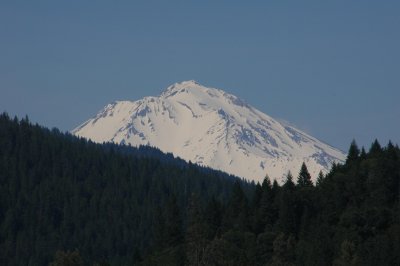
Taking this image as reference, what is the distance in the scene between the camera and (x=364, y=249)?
142 m

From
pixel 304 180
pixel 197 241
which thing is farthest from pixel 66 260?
pixel 304 180

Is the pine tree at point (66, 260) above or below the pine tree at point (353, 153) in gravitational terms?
below

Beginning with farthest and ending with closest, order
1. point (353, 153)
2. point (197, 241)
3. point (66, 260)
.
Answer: point (353, 153) < point (197, 241) < point (66, 260)

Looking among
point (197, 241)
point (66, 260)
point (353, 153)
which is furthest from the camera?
point (353, 153)

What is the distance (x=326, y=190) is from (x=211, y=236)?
1985 cm

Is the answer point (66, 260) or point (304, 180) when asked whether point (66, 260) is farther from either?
point (304, 180)

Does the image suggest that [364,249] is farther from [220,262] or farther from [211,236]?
[211,236]

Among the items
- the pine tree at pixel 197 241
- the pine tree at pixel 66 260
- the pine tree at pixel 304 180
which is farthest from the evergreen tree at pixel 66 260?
the pine tree at pixel 304 180

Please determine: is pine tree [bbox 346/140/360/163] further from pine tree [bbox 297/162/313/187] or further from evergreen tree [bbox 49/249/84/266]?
evergreen tree [bbox 49/249/84/266]

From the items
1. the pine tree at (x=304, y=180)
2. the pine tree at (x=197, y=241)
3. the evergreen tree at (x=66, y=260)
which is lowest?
the evergreen tree at (x=66, y=260)

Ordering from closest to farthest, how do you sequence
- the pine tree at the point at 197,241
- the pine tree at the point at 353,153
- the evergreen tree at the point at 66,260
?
1. the evergreen tree at the point at 66,260
2. the pine tree at the point at 197,241
3. the pine tree at the point at 353,153

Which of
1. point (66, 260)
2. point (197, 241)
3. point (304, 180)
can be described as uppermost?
point (304, 180)

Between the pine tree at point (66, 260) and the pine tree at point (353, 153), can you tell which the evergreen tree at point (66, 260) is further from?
the pine tree at point (353, 153)

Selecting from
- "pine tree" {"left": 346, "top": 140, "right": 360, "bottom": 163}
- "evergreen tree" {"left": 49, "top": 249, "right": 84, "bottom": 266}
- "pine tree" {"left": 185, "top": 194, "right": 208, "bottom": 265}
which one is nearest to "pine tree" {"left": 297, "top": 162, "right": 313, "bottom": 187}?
"pine tree" {"left": 346, "top": 140, "right": 360, "bottom": 163}
